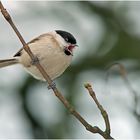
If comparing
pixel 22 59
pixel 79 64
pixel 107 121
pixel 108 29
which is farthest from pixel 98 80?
pixel 107 121

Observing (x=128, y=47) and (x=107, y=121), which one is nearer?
(x=107, y=121)

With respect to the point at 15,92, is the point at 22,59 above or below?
above

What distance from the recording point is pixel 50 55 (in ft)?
12.4

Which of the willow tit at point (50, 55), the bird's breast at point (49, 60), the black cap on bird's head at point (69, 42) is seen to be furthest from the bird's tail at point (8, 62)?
the black cap on bird's head at point (69, 42)

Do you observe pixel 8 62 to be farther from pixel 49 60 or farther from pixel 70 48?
pixel 70 48

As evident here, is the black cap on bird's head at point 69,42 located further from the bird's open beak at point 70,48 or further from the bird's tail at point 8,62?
the bird's tail at point 8,62

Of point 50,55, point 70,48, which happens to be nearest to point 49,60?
point 50,55

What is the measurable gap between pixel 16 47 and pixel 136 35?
1198 millimetres

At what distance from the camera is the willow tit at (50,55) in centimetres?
377

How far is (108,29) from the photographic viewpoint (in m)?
5.66

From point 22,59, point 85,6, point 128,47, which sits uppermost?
point 22,59

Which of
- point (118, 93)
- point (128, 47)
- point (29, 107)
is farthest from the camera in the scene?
point (128, 47)

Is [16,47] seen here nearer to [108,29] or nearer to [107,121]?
[108,29]

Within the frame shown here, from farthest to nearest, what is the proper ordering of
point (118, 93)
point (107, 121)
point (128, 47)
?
point (128, 47), point (118, 93), point (107, 121)
